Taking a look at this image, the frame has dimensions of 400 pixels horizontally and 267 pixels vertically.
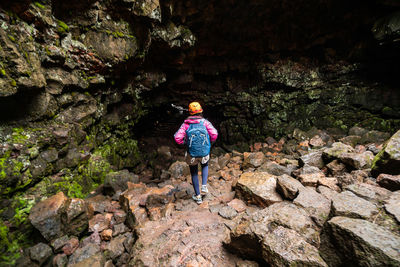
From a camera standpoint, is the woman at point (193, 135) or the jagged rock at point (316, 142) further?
the jagged rock at point (316, 142)

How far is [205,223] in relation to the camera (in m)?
2.89

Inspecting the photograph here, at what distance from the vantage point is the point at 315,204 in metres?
2.27

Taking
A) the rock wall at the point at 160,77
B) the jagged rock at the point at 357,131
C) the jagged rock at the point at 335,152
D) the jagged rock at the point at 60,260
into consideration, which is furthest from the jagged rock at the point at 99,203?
the jagged rock at the point at 357,131

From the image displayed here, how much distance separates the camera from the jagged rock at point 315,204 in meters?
1.90

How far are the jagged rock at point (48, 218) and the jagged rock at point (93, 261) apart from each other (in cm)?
67

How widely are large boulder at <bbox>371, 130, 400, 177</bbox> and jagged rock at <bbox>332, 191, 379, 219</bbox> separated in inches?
60.7

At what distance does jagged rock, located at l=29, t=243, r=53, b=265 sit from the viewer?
109 inches

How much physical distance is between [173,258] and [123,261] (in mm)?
1233

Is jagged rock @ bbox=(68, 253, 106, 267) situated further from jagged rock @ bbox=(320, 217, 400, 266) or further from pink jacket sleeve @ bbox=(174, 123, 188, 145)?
jagged rock @ bbox=(320, 217, 400, 266)

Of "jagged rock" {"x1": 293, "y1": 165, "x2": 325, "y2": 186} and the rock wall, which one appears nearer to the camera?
"jagged rock" {"x1": 293, "y1": 165, "x2": 325, "y2": 186}

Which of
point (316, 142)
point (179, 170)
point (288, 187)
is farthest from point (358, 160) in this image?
point (179, 170)

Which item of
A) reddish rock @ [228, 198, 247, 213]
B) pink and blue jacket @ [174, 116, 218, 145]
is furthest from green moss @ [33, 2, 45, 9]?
reddish rock @ [228, 198, 247, 213]

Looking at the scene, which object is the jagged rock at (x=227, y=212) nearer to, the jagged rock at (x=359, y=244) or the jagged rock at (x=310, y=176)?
the jagged rock at (x=310, y=176)

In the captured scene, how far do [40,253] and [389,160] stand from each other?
6.16 metres
